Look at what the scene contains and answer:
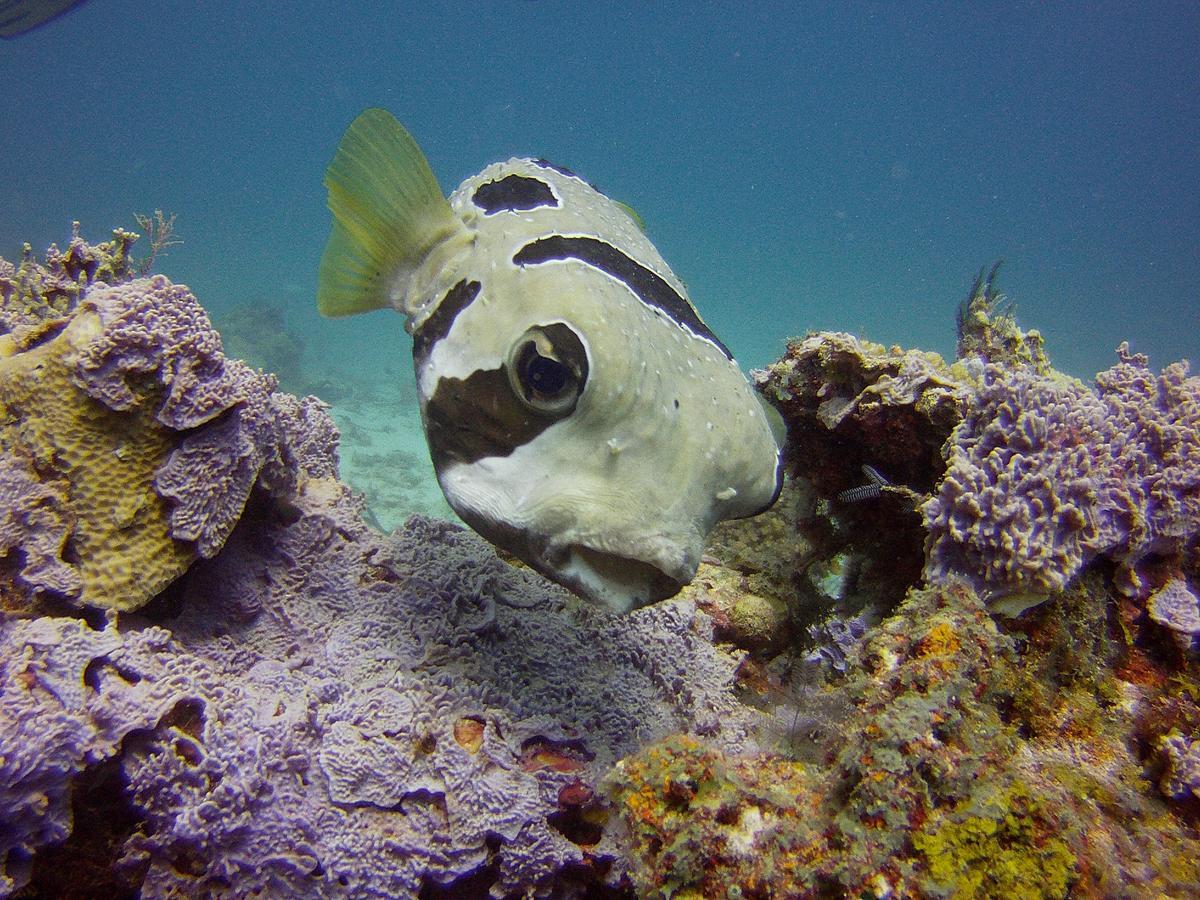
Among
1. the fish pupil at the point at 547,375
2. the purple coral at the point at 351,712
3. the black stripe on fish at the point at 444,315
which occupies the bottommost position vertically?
the purple coral at the point at 351,712

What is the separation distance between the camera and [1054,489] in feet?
8.79

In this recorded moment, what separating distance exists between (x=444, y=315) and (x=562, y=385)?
703 mm

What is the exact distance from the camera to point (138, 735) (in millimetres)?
1827

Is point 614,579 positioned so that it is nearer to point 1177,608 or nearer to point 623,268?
point 623,268

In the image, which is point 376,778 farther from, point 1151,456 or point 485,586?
point 1151,456

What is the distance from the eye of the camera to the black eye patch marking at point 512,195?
2.61 m

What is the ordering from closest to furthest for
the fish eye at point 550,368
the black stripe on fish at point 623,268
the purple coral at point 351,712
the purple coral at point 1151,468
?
the purple coral at point 351,712 → the fish eye at point 550,368 → the black stripe on fish at point 623,268 → the purple coral at point 1151,468


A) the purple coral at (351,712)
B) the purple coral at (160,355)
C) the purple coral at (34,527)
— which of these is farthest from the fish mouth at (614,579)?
the purple coral at (34,527)

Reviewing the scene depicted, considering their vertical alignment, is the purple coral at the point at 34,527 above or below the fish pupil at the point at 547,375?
below

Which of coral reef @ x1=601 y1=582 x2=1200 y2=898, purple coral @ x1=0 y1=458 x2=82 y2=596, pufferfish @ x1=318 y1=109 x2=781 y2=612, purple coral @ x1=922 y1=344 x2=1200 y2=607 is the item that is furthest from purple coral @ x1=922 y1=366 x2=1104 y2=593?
purple coral @ x1=0 y1=458 x2=82 y2=596

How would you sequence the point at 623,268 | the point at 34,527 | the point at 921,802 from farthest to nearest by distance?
the point at 623,268
the point at 34,527
the point at 921,802

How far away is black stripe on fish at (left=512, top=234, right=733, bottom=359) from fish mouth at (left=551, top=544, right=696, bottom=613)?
37.6 inches

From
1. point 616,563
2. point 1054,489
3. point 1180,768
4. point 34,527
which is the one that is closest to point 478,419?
point 616,563

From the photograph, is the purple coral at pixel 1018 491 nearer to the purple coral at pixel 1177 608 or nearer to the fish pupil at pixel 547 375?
the purple coral at pixel 1177 608
